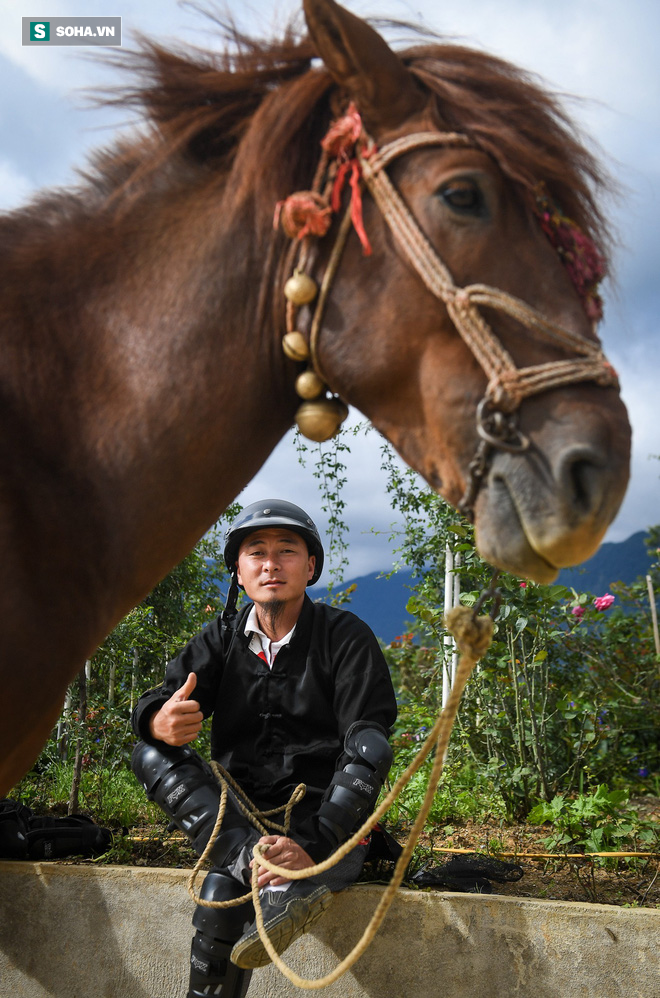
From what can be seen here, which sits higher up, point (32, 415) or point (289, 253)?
point (289, 253)

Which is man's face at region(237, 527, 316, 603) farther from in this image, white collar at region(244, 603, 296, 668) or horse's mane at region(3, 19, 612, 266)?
horse's mane at region(3, 19, 612, 266)

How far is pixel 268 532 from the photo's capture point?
2.82 m

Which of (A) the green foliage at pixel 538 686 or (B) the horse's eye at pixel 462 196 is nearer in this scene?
(B) the horse's eye at pixel 462 196

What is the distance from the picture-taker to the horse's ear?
1285 mm

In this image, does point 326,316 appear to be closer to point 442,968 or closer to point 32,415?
point 32,415

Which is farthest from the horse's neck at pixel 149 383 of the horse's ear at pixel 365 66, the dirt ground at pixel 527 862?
the dirt ground at pixel 527 862

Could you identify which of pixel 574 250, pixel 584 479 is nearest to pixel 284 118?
pixel 574 250

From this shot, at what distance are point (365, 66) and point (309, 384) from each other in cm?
56

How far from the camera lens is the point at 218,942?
7.13 ft

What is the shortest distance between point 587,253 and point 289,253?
53cm

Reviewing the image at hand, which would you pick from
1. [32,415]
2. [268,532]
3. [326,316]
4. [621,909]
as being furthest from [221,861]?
[326,316]

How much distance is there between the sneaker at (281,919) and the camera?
1920mm

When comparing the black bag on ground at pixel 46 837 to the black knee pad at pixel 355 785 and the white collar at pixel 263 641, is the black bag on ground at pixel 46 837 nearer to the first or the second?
the white collar at pixel 263 641

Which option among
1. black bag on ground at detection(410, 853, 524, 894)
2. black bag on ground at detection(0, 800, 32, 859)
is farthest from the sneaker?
black bag on ground at detection(0, 800, 32, 859)
